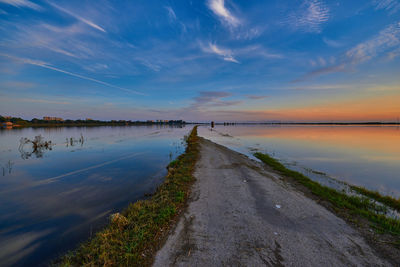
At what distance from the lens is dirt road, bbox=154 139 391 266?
13.4 feet

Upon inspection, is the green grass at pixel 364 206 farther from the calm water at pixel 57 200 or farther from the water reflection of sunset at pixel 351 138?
the water reflection of sunset at pixel 351 138

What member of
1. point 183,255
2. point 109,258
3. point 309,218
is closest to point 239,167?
point 309,218

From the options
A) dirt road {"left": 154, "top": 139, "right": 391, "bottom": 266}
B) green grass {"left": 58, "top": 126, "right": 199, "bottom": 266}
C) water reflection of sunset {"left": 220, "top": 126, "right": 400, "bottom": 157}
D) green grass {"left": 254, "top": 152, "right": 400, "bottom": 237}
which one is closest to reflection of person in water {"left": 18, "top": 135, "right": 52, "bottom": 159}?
green grass {"left": 58, "top": 126, "right": 199, "bottom": 266}

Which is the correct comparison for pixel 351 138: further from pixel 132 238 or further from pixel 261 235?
pixel 132 238

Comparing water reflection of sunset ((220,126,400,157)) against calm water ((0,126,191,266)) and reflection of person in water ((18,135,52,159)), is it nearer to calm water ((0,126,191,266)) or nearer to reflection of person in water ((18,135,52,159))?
calm water ((0,126,191,266))

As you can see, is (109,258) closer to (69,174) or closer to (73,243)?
(73,243)

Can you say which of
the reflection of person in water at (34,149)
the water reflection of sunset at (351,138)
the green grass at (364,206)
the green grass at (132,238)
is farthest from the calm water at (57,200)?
the water reflection of sunset at (351,138)

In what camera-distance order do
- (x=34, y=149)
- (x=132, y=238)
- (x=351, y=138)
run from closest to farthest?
(x=132, y=238), (x=34, y=149), (x=351, y=138)

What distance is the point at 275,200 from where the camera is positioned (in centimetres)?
784

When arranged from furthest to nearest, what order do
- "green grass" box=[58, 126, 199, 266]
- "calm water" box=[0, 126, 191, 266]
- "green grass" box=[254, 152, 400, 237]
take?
1. "green grass" box=[254, 152, 400, 237]
2. "calm water" box=[0, 126, 191, 266]
3. "green grass" box=[58, 126, 199, 266]

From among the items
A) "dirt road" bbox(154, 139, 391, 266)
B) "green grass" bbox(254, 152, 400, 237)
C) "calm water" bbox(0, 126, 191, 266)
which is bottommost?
"calm water" bbox(0, 126, 191, 266)

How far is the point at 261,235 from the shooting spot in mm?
5062

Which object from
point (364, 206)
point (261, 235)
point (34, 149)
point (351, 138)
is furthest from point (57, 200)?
point (351, 138)

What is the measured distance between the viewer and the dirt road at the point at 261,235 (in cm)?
410
